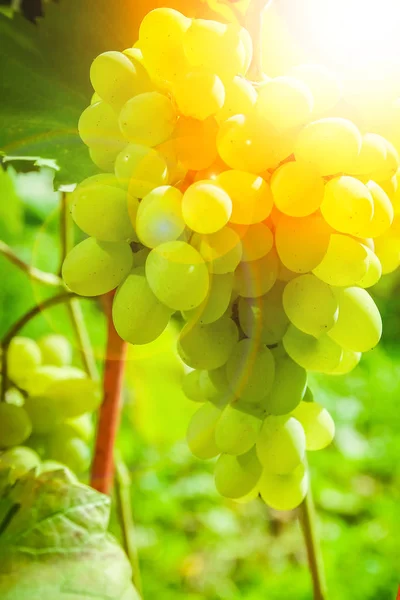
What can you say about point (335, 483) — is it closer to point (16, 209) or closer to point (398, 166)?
point (16, 209)

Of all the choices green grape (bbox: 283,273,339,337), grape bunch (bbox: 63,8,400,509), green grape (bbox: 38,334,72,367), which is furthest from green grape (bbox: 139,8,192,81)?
green grape (bbox: 38,334,72,367)

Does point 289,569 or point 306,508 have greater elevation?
point 306,508

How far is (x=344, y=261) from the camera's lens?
302 millimetres

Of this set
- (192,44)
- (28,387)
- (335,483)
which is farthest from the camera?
(335,483)

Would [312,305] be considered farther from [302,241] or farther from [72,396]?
[72,396]

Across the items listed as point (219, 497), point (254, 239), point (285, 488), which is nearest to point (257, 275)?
point (254, 239)

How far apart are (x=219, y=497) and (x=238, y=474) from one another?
637 mm

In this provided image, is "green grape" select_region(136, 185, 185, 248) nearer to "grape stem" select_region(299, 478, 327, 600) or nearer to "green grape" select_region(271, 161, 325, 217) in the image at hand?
"green grape" select_region(271, 161, 325, 217)

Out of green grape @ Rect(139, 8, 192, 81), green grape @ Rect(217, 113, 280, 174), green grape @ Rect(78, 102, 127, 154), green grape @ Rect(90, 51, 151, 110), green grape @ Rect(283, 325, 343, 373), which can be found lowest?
green grape @ Rect(283, 325, 343, 373)

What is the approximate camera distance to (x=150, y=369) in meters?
0.95

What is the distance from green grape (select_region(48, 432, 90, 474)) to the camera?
52 centimetres

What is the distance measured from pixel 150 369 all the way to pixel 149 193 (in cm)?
67

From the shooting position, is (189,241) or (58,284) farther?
(58,284)

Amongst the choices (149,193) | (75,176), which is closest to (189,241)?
(149,193)
